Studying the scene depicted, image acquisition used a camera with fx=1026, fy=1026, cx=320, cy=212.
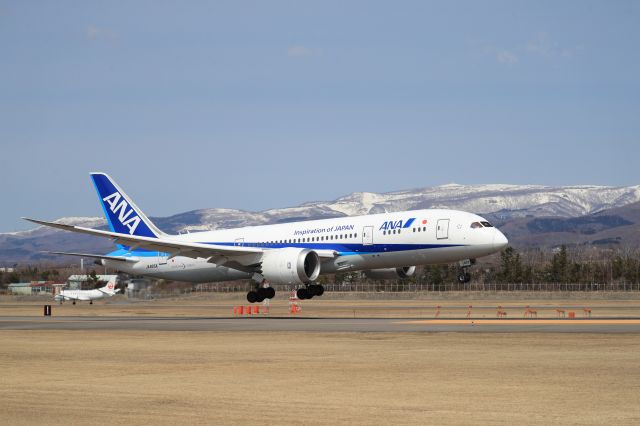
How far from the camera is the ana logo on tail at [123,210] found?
72.9 m

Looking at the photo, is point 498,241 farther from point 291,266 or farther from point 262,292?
point 262,292

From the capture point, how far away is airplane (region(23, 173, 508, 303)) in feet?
190

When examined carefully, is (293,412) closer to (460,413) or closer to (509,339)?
(460,413)

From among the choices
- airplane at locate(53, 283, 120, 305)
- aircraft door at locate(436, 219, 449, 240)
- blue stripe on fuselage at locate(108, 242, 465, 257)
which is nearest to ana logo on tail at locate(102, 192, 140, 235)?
blue stripe on fuselage at locate(108, 242, 465, 257)

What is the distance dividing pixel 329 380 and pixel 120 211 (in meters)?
52.8

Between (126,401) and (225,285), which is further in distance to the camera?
(225,285)

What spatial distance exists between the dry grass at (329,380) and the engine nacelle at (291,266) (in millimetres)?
22729

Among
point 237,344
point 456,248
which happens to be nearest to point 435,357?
point 237,344

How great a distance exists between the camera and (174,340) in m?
36.3

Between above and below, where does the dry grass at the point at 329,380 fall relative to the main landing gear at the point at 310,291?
below

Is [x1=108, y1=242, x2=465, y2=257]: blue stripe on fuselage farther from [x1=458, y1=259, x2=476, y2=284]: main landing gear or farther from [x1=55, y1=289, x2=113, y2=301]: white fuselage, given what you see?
[x1=55, y1=289, x2=113, y2=301]: white fuselage

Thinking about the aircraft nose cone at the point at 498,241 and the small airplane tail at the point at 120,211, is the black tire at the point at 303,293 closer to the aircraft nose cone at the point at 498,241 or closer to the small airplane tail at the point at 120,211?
the aircraft nose cone at the point at 498,241

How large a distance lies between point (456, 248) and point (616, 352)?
28.8 metres

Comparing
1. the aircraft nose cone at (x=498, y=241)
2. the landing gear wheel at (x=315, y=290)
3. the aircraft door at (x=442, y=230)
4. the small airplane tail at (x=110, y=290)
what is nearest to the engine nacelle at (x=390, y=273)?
the landing gear wheel at (x=315, y=290)
